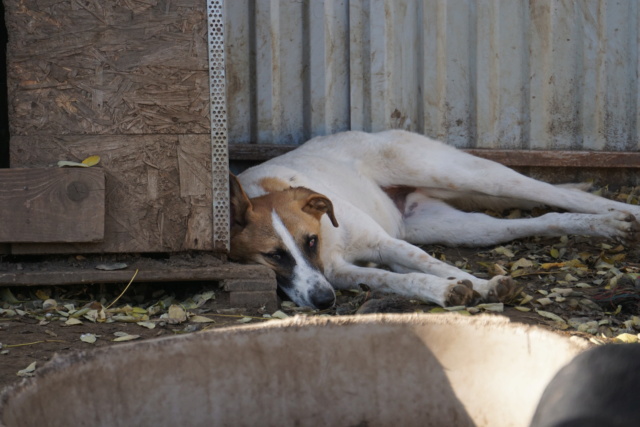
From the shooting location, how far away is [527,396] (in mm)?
1767

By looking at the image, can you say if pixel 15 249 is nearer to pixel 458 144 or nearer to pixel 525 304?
pixel 525 304

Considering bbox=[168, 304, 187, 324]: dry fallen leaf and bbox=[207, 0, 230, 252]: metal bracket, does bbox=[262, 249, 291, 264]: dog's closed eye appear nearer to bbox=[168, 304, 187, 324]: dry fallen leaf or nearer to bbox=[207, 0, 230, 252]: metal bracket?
bbox=[207, 0, 230, 252]: metal bracket

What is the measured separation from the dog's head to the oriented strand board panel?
360 mm

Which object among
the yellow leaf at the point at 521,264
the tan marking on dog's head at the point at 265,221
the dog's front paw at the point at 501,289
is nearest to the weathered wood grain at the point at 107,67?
the tan marking on dog's head at the point at 265,221

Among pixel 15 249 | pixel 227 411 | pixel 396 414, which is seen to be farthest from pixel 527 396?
pixel 15 249

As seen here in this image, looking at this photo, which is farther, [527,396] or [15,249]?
[15,249]

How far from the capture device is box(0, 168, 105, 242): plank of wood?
403cm

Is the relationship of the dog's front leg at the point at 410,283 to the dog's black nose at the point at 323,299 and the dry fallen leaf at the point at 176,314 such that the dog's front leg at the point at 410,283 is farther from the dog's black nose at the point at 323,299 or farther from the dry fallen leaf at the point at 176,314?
the dry fallen leaf at the point at 176,314

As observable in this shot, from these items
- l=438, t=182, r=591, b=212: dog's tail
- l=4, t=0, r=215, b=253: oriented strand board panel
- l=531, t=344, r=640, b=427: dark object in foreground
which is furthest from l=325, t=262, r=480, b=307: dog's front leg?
l=531, t=344, r=640, b=427: dark object in foreground

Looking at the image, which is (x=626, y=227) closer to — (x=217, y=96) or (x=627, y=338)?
(x=627, y=338)

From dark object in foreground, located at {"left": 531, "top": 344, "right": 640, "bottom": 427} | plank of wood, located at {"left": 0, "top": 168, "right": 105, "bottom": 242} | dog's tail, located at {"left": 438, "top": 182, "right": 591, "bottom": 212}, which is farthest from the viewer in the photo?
dog's tail, located at {"left": 438, "top": 182, "right": 591, "bottom": 212}

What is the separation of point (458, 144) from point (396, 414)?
4.46m

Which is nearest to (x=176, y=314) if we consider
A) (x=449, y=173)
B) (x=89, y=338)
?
(x=89, y=338)

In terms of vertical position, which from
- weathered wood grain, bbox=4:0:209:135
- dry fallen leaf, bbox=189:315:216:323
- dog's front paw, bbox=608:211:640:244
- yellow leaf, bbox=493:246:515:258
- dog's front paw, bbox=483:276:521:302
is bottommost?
dry fallen leaf, bbox=189:315:216:323
